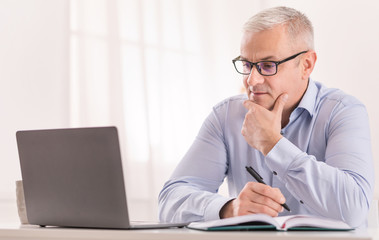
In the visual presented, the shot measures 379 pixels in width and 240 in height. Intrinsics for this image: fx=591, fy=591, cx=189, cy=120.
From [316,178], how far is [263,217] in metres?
0.53

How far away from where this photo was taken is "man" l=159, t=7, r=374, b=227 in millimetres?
1666

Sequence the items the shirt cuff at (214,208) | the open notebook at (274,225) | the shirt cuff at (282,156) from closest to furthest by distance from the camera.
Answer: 1. the open notebook at (274,225)
2. the shirt cuff at (214,208)
3. the shirt cuff at (282,156)

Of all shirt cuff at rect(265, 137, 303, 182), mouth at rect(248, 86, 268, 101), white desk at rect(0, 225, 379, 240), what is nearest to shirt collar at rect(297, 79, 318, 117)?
mouth at rect(248, 86, 268, 101)

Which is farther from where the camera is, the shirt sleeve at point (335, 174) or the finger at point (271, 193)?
the shirt sleeve at point (335, 174)

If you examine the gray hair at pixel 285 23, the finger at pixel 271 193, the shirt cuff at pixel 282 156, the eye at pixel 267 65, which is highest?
the gray hair at pixel 285 23

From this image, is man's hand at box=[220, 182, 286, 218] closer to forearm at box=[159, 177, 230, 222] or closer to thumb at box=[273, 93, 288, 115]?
forearm at box=[159, 177, 230, 222]

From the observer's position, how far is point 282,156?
1720mm

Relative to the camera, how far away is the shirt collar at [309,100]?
6.51 feet

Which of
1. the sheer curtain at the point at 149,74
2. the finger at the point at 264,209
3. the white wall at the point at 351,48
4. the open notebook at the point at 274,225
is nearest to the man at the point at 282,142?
the finger at the point at 264,209

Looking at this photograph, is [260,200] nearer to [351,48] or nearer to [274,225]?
[274,225]

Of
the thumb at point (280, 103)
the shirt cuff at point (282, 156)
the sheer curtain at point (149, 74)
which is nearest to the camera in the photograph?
the shirt cuff at point (282, 156)

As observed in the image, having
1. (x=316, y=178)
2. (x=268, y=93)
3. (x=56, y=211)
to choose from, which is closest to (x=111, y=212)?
(x=56, y=211)

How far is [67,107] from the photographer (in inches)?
151

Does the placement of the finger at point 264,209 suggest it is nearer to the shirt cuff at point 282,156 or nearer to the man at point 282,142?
the man at point 282,142
